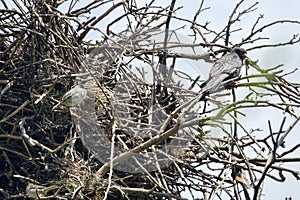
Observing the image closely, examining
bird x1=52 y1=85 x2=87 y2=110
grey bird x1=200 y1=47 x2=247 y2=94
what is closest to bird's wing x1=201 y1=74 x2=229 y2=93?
grey bird x1=200 y1=47 x2=247 y2=94

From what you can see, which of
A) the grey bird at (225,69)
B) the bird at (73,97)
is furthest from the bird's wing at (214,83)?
the bird at (73,97)

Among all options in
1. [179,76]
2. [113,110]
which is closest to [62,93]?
[113,110]

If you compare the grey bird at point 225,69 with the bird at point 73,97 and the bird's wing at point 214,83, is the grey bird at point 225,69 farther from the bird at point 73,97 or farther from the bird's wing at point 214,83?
the bird at point 73,97

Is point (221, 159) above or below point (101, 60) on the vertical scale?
below

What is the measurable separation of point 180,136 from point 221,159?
18 cm

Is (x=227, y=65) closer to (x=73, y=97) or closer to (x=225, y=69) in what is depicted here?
(x=225, y=69)

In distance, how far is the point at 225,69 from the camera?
244 centimetres

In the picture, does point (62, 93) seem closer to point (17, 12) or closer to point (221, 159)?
Result: point (17, 12)

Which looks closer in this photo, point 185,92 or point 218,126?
point 218,126

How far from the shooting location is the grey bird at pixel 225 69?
7.80 feet

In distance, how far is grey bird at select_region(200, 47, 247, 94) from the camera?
93.7 inches

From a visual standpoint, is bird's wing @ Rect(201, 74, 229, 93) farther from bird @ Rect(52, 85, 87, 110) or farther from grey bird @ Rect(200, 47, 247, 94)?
bird @ Rect(52, 85, 87, 110)

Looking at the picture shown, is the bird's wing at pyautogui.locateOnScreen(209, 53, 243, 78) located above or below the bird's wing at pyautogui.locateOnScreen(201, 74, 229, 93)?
above

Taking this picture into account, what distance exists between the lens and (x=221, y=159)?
2.45m
